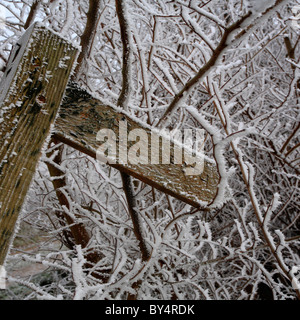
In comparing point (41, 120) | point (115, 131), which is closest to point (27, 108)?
point (41, 120)

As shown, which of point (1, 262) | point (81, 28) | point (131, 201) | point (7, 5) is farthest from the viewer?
point (81, 28)

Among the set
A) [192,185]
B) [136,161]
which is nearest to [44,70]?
[136,161]

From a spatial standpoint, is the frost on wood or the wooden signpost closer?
the wooden signpost

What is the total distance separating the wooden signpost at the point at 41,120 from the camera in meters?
0.63

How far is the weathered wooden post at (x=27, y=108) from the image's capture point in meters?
0.62

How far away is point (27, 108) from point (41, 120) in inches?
1.8

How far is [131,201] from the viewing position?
1.20 m

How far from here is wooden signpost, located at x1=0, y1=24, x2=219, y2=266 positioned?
0.63m

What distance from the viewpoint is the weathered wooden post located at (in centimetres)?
62

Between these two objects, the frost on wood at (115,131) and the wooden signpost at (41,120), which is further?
the frost on wood at (115,131)

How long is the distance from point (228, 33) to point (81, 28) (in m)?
2.58

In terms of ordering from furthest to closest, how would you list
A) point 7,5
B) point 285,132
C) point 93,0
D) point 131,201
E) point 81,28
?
point 285,132
point 81,28
point 7,5
point 93,0
point 131,201

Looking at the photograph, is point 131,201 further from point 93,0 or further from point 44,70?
point 93,0

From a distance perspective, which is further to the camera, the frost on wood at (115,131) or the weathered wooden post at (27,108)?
the frost on wood at (115,131)
